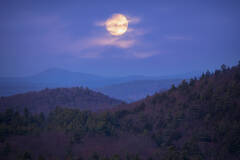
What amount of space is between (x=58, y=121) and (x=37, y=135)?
16.0 ft

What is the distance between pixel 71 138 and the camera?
17141mm

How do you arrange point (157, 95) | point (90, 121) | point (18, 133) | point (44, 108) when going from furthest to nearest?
point (44, 108) < point (157, 95) < point (90, 121) < point (18, 133)

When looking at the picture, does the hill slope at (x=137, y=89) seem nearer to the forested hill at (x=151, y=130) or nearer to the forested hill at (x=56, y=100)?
the forested hill at (x=56, y=100)

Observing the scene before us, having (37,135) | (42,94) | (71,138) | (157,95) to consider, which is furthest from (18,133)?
(42,94)

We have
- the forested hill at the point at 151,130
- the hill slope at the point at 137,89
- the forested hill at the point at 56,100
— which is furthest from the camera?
the hill slope at the point at 137,89

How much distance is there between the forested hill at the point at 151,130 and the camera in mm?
13781

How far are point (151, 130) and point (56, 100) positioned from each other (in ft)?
123

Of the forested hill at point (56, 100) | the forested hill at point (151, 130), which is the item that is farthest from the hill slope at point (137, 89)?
the forested hill at point (151, 130)

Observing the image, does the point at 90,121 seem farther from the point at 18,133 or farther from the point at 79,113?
the point at 18,133

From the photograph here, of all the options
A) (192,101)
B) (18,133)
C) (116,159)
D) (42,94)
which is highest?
(42,94)

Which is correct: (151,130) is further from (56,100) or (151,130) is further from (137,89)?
(137,89)

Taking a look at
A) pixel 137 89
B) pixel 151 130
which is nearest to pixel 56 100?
pixel 151 130

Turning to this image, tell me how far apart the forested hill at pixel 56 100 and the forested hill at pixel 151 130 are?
83.4 ft

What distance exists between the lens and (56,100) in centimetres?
5259
